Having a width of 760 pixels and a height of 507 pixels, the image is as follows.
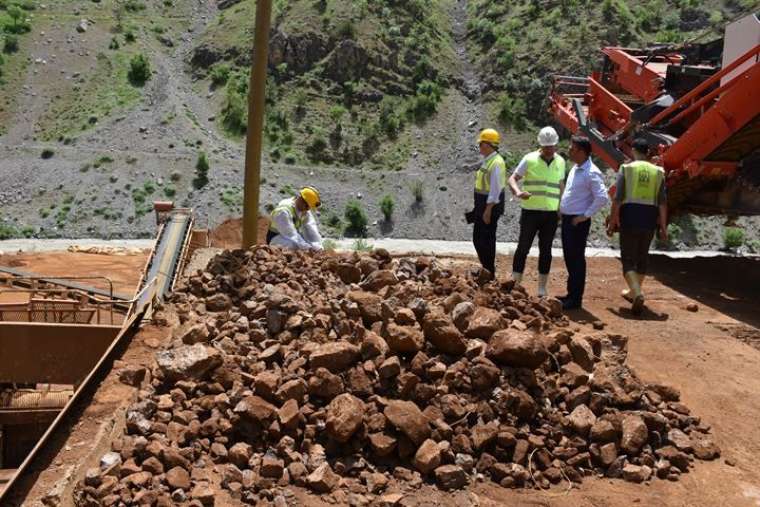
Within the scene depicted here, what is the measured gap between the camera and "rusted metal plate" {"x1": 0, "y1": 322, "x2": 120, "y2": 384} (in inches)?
298

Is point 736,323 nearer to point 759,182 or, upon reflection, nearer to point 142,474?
point 759,182

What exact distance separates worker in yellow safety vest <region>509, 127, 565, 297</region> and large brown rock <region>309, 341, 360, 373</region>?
9.96 feet

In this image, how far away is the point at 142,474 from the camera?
4086 millimetres

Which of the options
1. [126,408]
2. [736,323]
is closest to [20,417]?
[126,408]

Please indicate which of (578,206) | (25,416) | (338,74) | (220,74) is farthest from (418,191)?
(578,206)

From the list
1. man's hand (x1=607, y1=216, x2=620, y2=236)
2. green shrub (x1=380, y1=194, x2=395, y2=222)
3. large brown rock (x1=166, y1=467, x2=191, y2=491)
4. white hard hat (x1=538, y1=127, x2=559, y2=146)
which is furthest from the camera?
green shrub (x1=380, y1=194, x2=395, y2=222)

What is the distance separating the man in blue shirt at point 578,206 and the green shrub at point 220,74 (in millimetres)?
28879

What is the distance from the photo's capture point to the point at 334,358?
4855 millimetres

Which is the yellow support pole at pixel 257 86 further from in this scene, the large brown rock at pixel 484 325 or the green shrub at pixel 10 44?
the green shrub at pixel 10 44

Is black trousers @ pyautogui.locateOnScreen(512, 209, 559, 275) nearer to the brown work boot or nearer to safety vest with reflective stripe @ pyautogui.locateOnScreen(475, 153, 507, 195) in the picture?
safety vest with reflective stripe @ pyautogui.locateOnScreen(475, 153, 507, 195)

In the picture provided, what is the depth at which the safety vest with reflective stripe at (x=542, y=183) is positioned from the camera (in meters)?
7.49

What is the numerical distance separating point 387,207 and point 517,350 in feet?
73.1

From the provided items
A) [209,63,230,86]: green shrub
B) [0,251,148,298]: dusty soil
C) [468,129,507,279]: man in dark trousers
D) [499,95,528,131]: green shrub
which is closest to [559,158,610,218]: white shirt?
[468,129,507,279]: man in dark trousers

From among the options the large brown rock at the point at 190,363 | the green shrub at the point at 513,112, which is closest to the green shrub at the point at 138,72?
the green shrub at the point at 513,112
